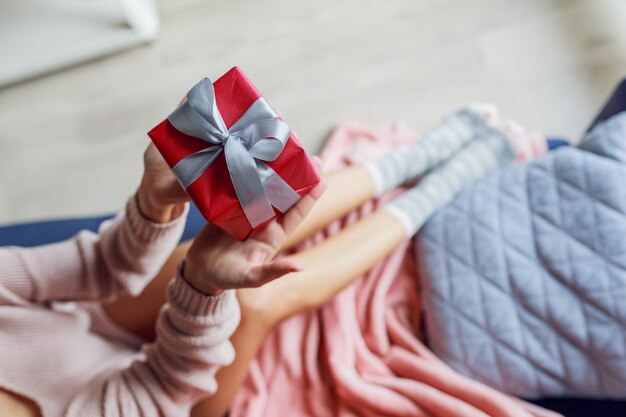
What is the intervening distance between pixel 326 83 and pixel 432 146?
35cm

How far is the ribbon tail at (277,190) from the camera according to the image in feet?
1.73

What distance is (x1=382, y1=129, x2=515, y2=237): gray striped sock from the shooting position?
2.92 feet

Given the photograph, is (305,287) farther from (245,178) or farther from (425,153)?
(425,153)

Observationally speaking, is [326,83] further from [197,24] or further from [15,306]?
[15,306]

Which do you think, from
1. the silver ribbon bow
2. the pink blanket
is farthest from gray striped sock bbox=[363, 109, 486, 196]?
the silver ribbon bow

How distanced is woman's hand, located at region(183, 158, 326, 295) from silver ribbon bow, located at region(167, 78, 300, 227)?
62 mm

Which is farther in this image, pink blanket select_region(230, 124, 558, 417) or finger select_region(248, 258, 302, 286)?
pink blanket select_region(230, 124, 558, 417)

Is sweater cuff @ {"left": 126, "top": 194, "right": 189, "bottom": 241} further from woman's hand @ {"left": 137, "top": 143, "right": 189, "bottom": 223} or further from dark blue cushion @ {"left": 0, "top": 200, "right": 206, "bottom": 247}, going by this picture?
dark blue cushion @ {"left": 0, "top": 200, "right": 206, "bottom": 247}

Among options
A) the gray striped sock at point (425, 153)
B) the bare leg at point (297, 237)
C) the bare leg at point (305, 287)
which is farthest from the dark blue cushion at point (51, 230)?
the gray striped sock at point (425, 153)

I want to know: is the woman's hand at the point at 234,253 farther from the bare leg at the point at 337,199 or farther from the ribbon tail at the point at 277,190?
the bare leg at the point at 337,199

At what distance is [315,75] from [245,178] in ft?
2.64

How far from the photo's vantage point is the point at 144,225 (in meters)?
0.68

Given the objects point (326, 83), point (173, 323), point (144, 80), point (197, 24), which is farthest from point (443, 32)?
point (173, 323)

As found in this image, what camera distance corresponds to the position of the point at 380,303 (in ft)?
2.83
